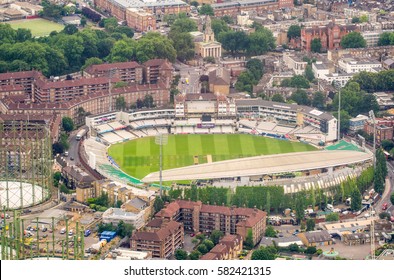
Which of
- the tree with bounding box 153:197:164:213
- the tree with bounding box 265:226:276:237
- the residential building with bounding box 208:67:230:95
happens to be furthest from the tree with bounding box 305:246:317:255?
the residential building with bounding box 208:67:230:95

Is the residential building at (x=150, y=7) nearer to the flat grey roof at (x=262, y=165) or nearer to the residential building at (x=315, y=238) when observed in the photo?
the flat grey roof at (x=262, y=165)

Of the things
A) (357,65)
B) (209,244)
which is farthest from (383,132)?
(209,244)

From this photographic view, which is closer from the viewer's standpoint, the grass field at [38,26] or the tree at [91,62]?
the tree at [91,62]

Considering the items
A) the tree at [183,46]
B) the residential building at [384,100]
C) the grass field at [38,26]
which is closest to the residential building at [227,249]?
the residential building at [384,100]

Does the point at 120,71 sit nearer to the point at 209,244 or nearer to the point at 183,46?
the point at 183,46

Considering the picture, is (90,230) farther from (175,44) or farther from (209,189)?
(175,44)

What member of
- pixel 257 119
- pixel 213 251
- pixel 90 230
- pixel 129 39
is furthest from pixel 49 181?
pixel 129 39
